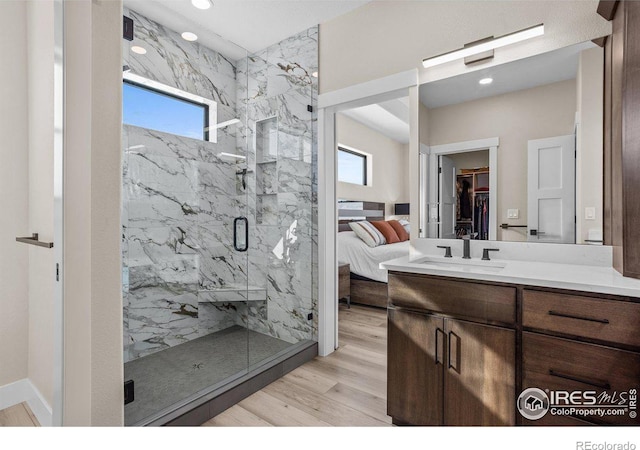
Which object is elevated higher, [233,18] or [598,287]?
[233,18]

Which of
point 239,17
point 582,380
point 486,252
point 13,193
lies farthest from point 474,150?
point 13,193

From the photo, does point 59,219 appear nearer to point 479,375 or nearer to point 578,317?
point 479,375

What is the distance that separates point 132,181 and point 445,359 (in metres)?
2.22

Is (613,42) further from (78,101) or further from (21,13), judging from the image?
(21,13)

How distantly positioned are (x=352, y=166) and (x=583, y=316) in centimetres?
433

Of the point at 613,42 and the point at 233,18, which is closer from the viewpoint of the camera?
the point at 613,42

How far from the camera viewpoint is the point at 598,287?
1222 mm

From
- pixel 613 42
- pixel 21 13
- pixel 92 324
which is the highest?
pixel 21 13

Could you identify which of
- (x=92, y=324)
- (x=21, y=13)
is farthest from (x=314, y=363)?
(x=21, y=13)

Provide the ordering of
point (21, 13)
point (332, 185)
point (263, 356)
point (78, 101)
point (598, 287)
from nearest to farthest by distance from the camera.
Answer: point (598, 287)
point (78, 101)
point (21, 13)
point (263, 356)
point (332, 185)

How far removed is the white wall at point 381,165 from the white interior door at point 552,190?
3334mm

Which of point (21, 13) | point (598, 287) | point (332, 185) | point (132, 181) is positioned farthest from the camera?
point (332, 185)

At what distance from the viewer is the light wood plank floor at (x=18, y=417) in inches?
68.4

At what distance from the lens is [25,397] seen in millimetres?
1945
